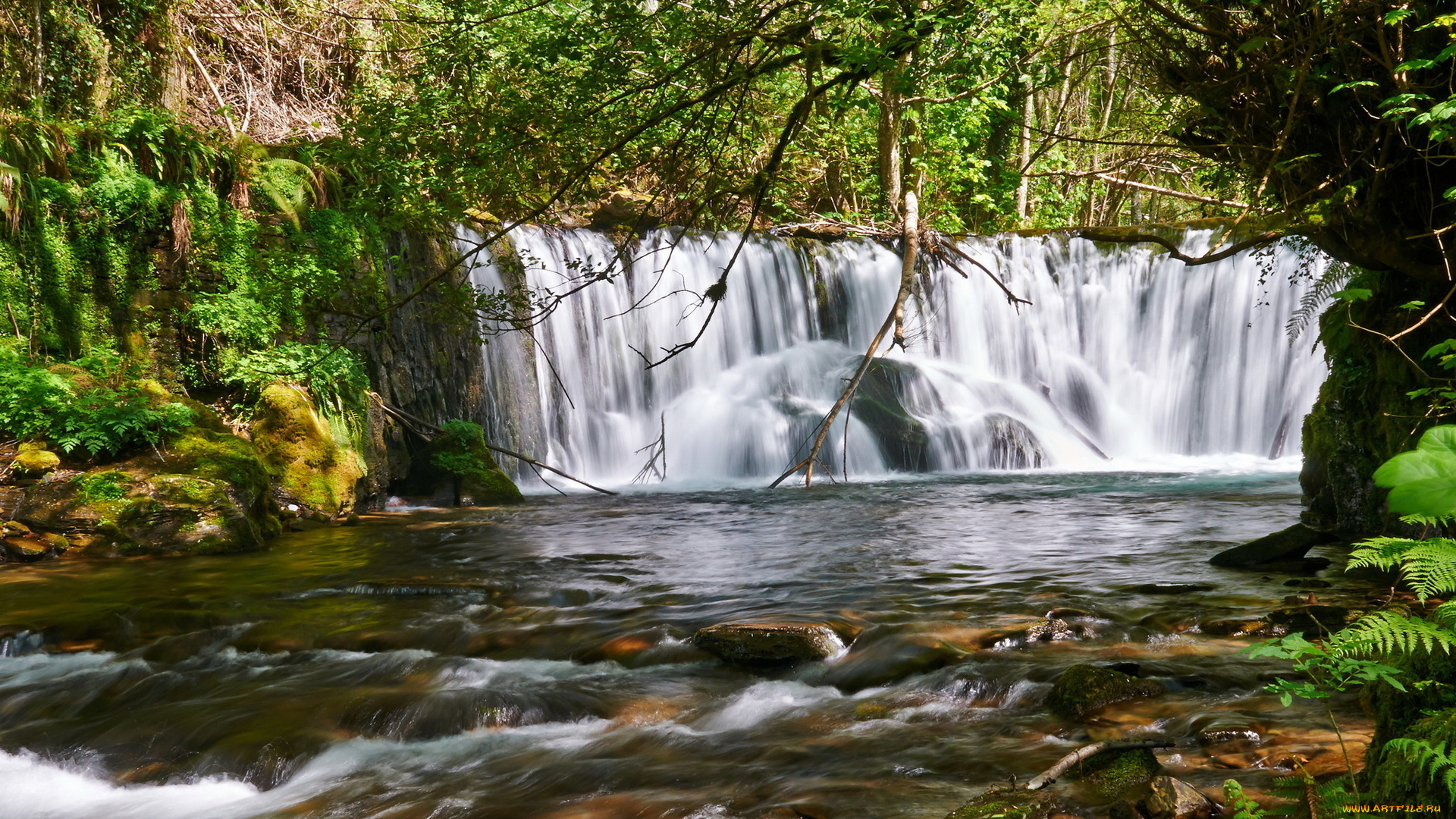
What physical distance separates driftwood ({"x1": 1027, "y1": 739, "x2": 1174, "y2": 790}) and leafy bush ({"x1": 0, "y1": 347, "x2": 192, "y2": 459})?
28.0ft

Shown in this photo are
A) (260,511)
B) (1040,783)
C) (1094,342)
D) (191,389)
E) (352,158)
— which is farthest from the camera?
(1094,342)

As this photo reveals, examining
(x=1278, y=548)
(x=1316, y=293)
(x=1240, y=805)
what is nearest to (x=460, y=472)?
(x=1278, y=548)

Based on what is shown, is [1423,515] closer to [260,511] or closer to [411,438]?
[260,511]

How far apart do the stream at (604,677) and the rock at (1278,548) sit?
0.65ft

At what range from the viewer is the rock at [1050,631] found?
4.92 m

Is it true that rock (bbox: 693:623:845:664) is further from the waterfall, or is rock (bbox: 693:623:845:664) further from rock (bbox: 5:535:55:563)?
the waterfall

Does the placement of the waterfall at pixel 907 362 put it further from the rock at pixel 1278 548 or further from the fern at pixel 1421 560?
the fern at pixel 1421 560

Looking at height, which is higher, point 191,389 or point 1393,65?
point 1393,65

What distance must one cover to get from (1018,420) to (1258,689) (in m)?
11.8

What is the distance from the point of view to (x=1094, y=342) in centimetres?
1772

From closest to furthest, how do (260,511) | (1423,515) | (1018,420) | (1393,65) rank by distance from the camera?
→ (1423,515) → (1393,65) → (260,511) → (1018,420)

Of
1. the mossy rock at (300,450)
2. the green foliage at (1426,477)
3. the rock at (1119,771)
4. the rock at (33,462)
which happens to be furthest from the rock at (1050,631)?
the rock at (33,462)

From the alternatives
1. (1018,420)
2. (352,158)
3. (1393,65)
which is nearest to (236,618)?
(352,158)

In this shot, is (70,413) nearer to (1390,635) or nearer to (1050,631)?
(1050,631)
